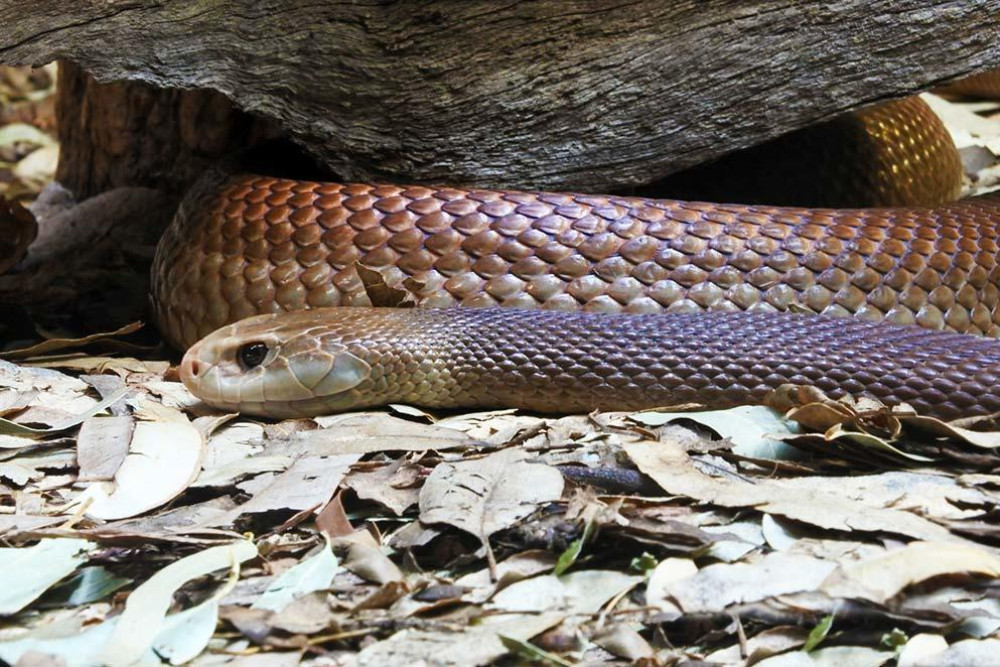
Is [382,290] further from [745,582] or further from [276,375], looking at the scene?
[745,582]

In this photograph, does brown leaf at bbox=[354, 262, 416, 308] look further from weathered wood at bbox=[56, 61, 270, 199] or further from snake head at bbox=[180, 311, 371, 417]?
weathered wood at bbox=[56, 61, 270, 199]

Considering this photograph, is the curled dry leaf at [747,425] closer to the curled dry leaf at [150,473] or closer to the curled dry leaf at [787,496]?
the curled dry leaf at [787,496]

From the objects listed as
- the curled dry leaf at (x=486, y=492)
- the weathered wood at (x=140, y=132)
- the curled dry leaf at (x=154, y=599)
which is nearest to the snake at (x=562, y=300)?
the curled dry leaf at (x=486, y=492)

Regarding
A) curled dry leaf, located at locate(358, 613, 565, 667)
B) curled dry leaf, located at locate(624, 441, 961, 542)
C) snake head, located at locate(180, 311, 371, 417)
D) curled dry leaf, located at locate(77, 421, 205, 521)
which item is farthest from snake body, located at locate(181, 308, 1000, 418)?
curled dry leaf, located at locate(358, 613, 565, 667)

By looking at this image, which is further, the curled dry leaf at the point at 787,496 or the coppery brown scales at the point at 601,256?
the coppery brown scales at the point at 601,256

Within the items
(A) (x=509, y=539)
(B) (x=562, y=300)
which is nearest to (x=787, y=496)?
(A) (x=509, y=539)

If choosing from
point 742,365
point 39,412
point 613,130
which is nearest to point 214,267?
point 39,412

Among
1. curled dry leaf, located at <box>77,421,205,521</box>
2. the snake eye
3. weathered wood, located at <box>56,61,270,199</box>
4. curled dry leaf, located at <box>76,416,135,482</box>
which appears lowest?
curled dry leaf, located at <box>77,421,205,521</box>
